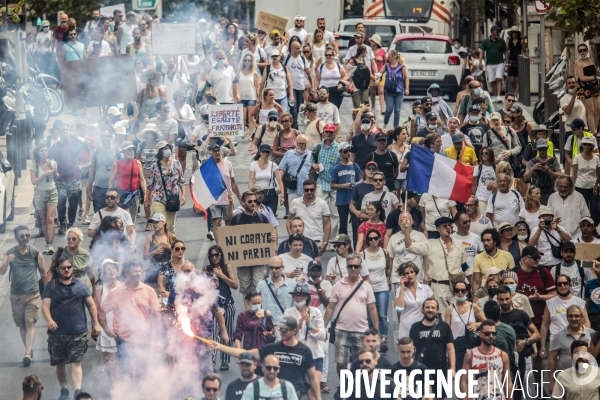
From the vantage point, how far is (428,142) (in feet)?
58.0

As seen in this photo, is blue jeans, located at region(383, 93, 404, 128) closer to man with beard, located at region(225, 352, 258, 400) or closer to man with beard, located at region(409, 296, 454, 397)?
man with beard, located at region(409, 296, 454, 397)

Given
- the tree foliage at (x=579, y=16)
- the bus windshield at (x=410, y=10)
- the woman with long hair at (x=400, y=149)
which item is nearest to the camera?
the tree foliage at (x=579, y=16)

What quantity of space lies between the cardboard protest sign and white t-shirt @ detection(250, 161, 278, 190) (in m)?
5.44

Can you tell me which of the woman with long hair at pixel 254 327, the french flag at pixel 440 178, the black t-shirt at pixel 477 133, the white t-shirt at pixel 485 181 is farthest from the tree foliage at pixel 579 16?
the woman with long hair at pixel 254 327

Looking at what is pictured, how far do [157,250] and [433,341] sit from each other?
10.5ft

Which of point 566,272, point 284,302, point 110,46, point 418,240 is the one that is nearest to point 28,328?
point 284,302

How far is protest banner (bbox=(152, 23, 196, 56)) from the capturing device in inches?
1032

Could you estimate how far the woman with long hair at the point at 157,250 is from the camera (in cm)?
1438

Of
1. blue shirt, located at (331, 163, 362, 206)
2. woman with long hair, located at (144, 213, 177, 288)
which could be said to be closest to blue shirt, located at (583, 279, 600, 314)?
blue shirt, located at (331, 163, 362, 206)

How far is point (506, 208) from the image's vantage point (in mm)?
16484

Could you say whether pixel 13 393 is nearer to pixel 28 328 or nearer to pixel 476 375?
pixel 28 328

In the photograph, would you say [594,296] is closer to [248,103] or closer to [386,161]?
[386,161]

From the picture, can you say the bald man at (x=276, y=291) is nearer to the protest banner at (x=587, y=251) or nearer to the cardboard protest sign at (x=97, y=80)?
the protest banner at (x=587, y=251)

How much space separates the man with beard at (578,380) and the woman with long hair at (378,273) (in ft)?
7.40
